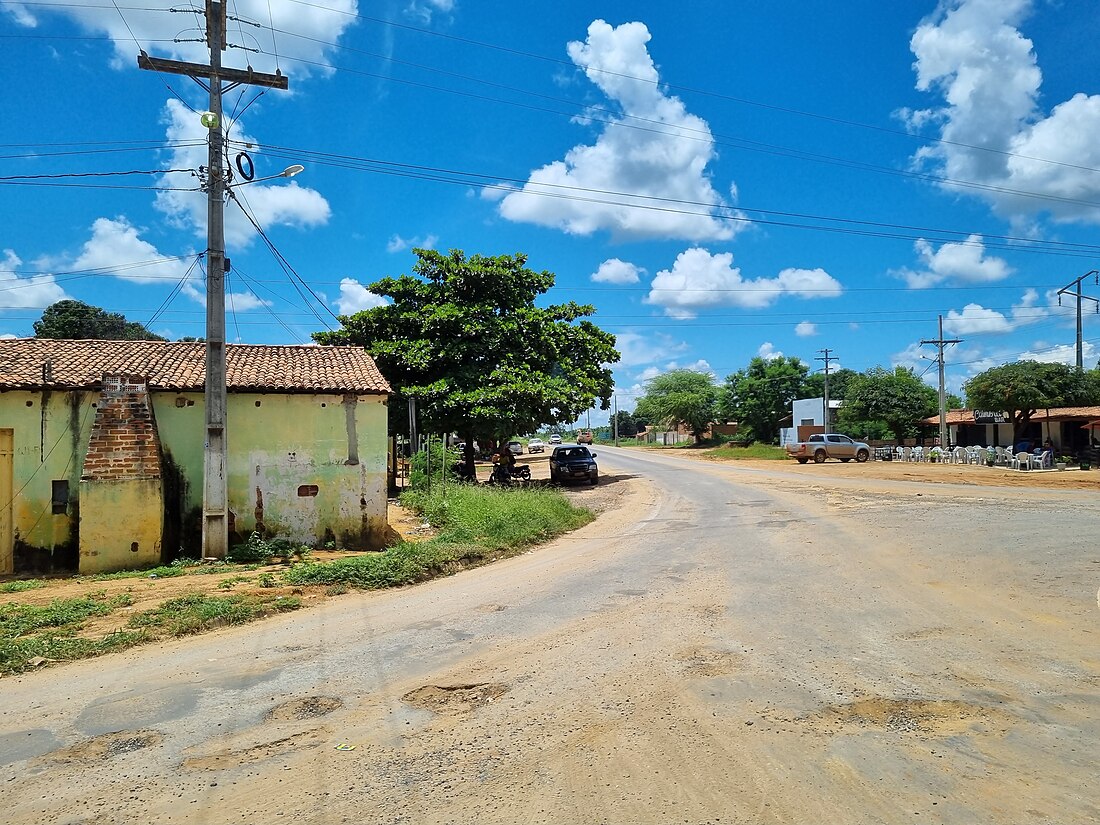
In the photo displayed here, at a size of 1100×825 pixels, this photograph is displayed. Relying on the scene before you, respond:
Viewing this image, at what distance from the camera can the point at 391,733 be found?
4.40 meters

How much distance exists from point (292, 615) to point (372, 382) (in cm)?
686

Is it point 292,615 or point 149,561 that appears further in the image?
point 149,561

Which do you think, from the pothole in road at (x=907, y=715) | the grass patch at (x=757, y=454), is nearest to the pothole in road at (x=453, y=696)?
the pothole in road at (x=907, y=715)

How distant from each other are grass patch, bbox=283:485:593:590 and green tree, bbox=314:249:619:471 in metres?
4.63

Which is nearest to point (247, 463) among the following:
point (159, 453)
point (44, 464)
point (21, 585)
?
point (159, 453)

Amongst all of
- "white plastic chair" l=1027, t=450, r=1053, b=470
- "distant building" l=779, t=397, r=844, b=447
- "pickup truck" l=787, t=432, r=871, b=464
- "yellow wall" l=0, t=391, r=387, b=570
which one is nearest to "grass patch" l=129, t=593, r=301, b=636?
"yellow wall" l=0, t=391, r=387, b=570

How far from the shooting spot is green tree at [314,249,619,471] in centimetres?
2389

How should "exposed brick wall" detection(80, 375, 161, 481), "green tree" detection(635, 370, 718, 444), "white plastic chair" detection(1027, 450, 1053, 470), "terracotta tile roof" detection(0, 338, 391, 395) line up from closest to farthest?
"exposed brick wall" detection(80, 375, 161, 481) < "terracotta tile roof" detection(0, 338, 391, 395) < "white plastic chair" detection(1027, 450, 1053, 470) < "green tree" detection(635, 370, 718, 444)

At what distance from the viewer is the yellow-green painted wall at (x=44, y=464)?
11531mm

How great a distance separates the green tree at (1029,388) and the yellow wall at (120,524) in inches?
1595

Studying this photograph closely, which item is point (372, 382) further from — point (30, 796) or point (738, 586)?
point (30, 796)

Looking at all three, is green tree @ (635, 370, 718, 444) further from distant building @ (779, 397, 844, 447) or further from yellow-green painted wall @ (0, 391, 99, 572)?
yellow-green painted wall @ (0, 391, 99, 572)

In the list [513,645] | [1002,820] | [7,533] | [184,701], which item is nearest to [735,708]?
[1002,820]

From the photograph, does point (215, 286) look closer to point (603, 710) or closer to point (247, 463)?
point (247, 463)
